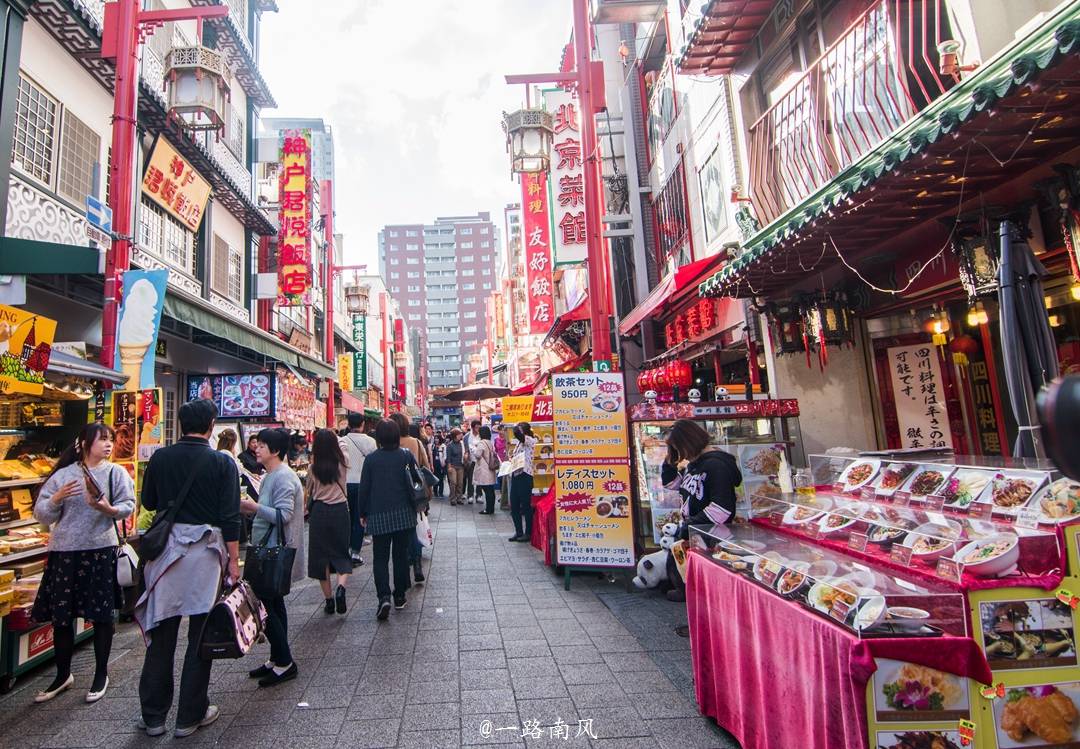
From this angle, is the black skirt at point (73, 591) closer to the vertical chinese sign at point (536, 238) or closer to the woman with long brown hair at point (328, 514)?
the woman with long brown hair at point (328, 514)

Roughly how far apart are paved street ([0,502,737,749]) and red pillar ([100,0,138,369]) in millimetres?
3570

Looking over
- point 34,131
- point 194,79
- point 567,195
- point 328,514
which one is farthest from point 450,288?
point 328,514

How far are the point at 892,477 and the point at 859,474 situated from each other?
0.40 metres

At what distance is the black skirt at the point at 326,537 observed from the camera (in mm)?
5961

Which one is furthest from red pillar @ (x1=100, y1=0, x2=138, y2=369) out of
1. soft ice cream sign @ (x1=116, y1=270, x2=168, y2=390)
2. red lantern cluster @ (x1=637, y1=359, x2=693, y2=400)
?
red lantern cluster @ (x1=637, y1=359, x2=693, y2=400)

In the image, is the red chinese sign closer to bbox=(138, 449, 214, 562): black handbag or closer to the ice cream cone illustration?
the ice cream cone illustration

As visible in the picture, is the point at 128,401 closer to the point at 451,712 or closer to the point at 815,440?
the point at 451,712

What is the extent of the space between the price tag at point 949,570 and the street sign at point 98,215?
8.26 metres

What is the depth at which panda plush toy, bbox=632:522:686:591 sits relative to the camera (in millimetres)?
6277

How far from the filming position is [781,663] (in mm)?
2811

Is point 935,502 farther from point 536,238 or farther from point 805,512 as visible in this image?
point 536,238

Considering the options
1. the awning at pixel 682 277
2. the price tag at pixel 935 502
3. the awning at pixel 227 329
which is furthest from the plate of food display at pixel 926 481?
the awning at pixel 227 329

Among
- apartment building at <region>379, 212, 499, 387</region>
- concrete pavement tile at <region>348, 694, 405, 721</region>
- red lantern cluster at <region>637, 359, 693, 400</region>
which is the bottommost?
concrete pavement tile at <region>348, 694, 405, 721</region>

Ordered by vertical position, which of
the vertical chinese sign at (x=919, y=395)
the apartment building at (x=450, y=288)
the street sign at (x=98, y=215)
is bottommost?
the vertical chinese sign at (x=919, y=395)
